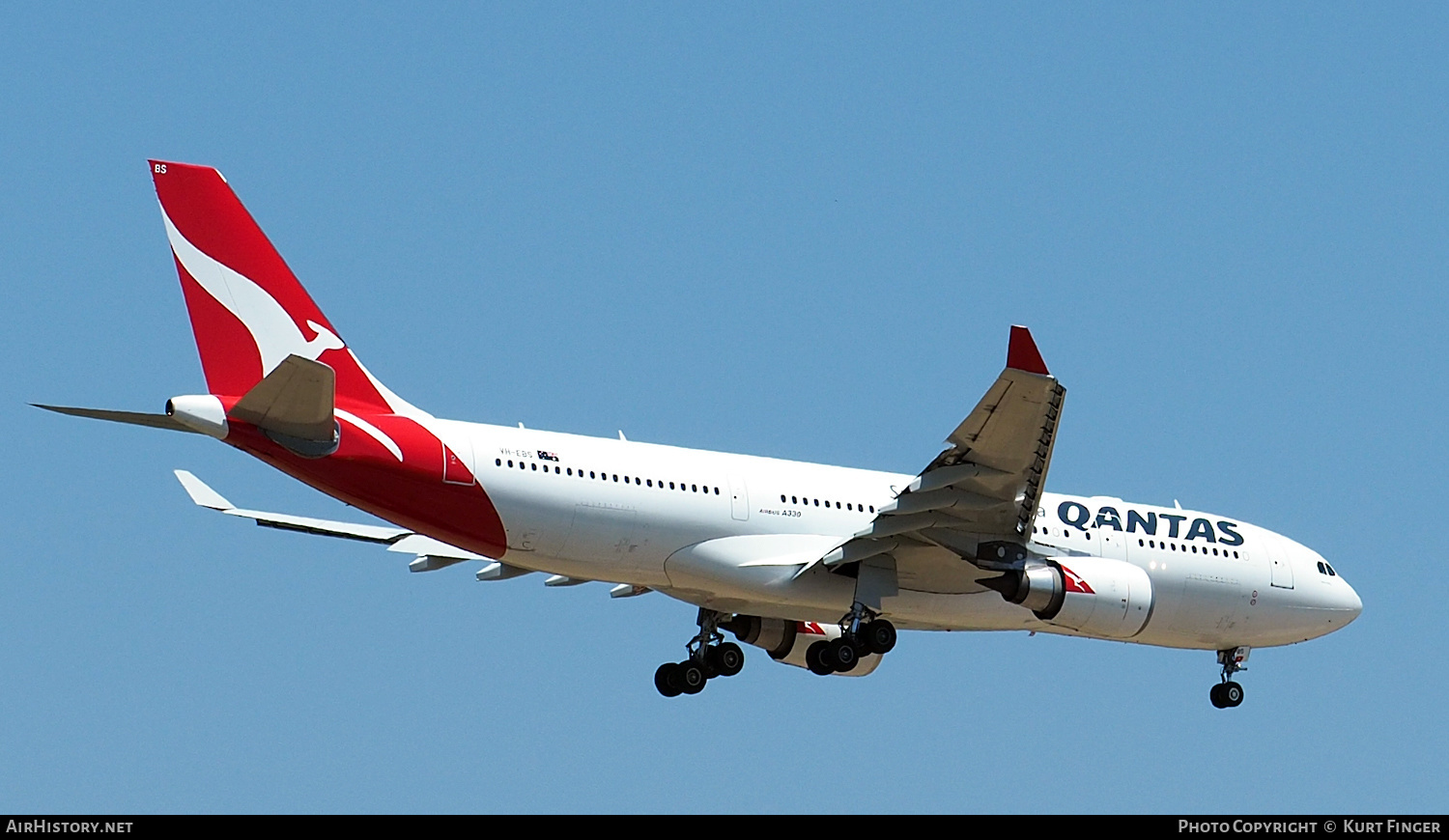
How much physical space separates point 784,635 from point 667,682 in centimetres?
272

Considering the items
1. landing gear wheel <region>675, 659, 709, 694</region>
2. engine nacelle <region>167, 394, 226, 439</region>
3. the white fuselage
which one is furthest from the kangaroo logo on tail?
landing gear wheel <region>675, 659, 709, 694</region>

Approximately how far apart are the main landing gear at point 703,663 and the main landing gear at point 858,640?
2.78 meters

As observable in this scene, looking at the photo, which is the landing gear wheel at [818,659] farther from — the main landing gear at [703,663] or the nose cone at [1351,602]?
the nose cone at [1351,602]

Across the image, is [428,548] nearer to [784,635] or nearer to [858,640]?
[784,635]

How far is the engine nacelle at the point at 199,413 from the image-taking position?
82.7 feet

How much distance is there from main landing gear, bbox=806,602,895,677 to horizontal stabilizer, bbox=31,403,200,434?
33.2ft

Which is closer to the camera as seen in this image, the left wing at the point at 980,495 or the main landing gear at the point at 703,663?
the left wing at the point at 980,495

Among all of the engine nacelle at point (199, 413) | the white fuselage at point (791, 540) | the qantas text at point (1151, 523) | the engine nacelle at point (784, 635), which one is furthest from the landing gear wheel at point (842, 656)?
the engine nacelle at point (199, 413)

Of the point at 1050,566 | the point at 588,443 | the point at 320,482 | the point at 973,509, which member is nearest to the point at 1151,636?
the point at 1050,566

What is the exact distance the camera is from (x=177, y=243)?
27.4 meters

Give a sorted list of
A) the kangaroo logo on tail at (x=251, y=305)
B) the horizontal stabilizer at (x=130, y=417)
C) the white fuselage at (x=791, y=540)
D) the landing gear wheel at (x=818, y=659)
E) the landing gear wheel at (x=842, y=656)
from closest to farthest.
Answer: the horizontal stabilizer at (x=130, y=417)
the kangaroo logo on tail at (x=251, y=305)
the white fuselage at (x=791, y=540)
the landing gear wheel at (x=842, y=656)
the landing gear wheel at (x=818, y=659)

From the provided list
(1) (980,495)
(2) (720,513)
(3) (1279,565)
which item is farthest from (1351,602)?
(2) (720,513)

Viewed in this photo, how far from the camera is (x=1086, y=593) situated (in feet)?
99.6
